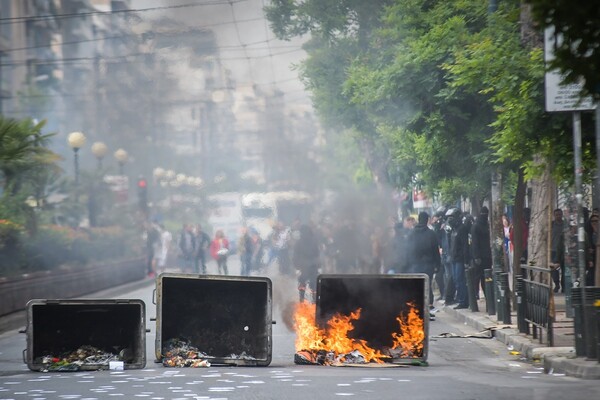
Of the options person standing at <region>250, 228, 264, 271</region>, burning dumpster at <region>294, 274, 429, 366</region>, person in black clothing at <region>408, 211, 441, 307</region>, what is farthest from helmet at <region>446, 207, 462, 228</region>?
person standing at <region>250, 228, 264, 271</region>

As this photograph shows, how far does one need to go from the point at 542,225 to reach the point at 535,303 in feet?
12.0

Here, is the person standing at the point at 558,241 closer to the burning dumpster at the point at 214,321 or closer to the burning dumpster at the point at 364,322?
the burning dumpster at the point at 364,322

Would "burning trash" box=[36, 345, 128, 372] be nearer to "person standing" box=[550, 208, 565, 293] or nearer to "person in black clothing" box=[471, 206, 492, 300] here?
"person in black clothing" box=[471, 206, 492, 300]

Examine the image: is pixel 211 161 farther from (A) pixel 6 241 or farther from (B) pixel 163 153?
(A) pixel 6 241

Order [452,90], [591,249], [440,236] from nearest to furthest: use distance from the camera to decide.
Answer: [452,90] → [591,249] → [440,236]

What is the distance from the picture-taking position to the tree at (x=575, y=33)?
26.9 feet

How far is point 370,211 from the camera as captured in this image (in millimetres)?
25219

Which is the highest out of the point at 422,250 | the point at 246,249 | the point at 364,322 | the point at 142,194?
the point at 142,194

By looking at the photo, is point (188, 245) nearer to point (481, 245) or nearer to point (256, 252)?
point (256, 252)

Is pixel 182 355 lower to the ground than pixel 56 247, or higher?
lower

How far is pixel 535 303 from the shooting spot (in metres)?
15.2

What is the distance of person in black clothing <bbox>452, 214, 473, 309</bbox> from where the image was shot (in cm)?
2200

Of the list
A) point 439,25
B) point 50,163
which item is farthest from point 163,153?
point 439,25

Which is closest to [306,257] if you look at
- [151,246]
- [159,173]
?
[151,246]
